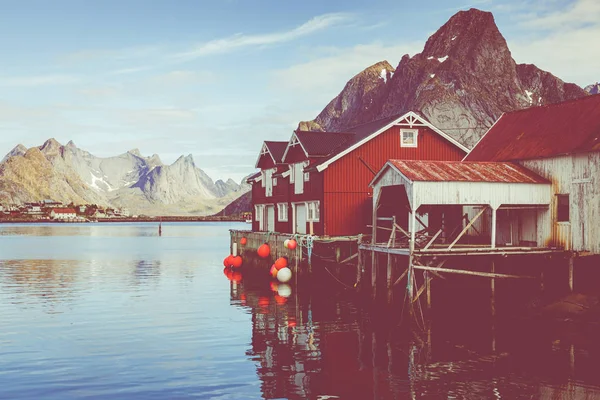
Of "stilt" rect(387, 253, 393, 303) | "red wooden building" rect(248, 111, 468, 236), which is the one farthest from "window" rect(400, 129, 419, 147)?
"stilt" rect(387, 253, 393, 303)

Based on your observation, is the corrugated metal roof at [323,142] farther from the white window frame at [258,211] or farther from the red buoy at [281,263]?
the white window frame at [258,211]

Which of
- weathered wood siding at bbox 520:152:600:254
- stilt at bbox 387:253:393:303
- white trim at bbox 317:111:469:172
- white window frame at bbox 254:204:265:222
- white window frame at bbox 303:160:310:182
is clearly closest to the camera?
weathered wood siding at bbox 520:152:600:254

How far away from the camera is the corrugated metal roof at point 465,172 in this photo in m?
30.0

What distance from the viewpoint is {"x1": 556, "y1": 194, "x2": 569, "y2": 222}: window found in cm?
3141

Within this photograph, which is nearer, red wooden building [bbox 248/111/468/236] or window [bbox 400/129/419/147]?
red wooden building [bbox 248/111/468/236]

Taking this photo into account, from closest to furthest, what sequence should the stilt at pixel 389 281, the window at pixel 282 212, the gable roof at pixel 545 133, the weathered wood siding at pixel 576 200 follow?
the weathered wood siding at pixel 576 200
the gable roof at pixel 545 133
the stilt at pixel 389 281
the window at pixel 282 212

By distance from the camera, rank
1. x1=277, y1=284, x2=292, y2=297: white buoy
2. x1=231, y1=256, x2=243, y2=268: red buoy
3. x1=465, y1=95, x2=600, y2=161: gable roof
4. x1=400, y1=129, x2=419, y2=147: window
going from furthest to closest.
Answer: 1. x1=231, y1=256, x2=243, y2=268: red buoy
2. x1=400, y1=129, x2=419, y2=147: window
3. x1=277, y1=284, x2=292, y2=297: white buoy
4. x1=465, y1=95, x2=600, y2=161: gable roof

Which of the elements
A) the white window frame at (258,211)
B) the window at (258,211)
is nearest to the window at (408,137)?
the white window frame at (258,211)

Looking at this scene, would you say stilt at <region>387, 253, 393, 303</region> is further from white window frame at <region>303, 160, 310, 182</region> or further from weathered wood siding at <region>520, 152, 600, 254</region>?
white window frame at <region>303, 160, 310, 182</region>

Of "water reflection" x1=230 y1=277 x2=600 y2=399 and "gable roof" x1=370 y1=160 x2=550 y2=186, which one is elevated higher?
"gable roof" x1=370 y1=160 x2=550 y2=186

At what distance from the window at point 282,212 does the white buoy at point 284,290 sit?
930 cm

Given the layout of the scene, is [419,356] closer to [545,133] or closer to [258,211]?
[545,133]

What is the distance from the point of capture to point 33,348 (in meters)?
26.0

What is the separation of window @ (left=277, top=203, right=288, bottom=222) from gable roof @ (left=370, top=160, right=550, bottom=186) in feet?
71.3
